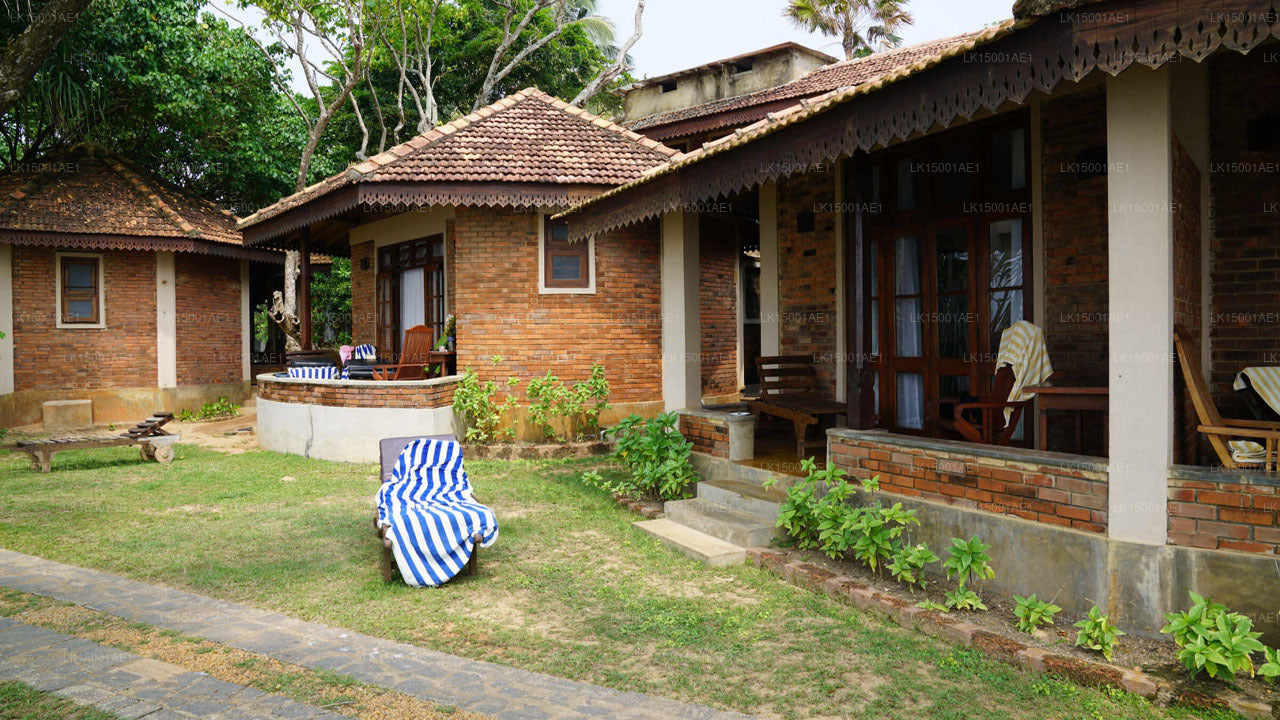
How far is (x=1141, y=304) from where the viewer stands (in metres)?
4.01

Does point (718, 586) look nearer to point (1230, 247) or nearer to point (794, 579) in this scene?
point (794, 579)

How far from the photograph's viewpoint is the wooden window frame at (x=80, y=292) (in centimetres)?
1483

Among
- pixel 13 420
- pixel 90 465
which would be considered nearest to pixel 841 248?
pixel 90 465

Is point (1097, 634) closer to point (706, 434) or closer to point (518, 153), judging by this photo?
point (706, 434)

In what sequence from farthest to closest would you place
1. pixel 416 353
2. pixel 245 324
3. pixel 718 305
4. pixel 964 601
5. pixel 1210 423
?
1. pixel 245 324
2. pixel 718 305
3. pixel 416 353
4. pixel 964 601
5. pixel 1210 423

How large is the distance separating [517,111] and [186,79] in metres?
8.94

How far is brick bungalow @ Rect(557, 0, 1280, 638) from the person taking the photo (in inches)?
150

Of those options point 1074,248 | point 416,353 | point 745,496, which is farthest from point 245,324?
point 1074,248

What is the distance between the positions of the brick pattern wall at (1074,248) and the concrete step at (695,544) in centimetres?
260

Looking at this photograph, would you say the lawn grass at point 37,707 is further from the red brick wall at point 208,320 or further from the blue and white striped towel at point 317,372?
the red brick wall at point 208,320

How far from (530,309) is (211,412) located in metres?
9.06

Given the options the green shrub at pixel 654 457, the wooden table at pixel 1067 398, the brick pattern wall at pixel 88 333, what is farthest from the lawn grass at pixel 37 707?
the brick pattern wall at pixel 88 333

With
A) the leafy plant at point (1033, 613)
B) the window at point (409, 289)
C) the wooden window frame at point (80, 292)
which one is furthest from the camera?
the wooden window frame at point (80, 292)

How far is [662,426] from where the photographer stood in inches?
297
